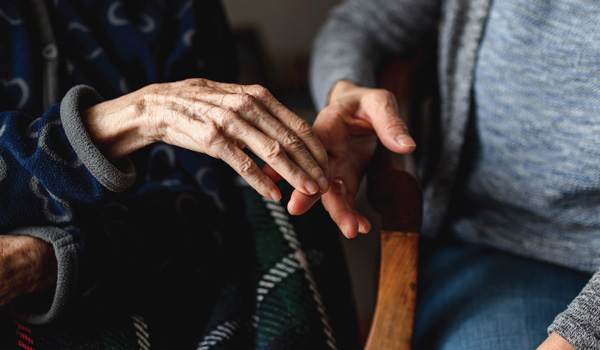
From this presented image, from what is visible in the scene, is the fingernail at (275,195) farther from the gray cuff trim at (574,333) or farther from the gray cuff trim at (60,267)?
the gray cuff trim at (574,333)

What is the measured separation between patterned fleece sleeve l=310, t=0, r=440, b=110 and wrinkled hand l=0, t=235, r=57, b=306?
0.53 metres

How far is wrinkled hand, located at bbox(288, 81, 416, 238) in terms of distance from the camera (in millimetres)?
596

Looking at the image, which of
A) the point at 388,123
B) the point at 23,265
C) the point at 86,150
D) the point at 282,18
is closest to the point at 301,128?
the point at 388,123

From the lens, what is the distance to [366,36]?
35.7 inches

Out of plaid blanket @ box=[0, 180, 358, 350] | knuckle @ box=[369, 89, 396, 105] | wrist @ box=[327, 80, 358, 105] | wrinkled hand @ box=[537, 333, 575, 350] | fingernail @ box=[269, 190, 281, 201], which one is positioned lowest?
plaid blanket @ box=[0, 180, 358, 350]

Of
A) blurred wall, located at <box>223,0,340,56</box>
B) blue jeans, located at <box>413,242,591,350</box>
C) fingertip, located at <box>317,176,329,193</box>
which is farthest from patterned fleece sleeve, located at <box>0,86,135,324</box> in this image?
blurred wall, located at <box>223,0,340,56</box>

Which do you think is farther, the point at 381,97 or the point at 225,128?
the point at 381,97

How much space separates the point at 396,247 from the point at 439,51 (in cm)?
44

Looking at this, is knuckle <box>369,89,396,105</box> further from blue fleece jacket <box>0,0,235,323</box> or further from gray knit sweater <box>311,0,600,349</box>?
blue fleece jacket <box>0,0,235,323</box>

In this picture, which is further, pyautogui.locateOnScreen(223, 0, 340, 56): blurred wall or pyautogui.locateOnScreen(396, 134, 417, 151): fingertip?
pyautogui.locateOnScreen(223, 0, 340, 56): blurred wall

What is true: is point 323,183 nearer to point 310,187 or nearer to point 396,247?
point 310,187

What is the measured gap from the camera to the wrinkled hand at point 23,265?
0.53 meters

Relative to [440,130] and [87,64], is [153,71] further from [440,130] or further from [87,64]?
[440,130]

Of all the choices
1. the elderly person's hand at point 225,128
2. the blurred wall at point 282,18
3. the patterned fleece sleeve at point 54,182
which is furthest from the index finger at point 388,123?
the blurred wall at point 282,18
